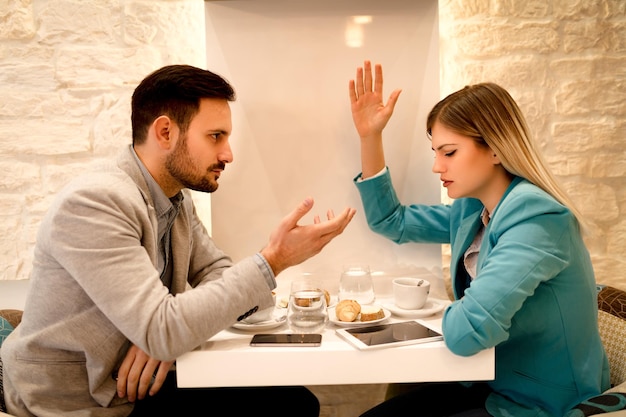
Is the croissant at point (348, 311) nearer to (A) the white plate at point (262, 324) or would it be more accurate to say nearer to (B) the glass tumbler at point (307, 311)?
(B) the glass tumbler at point (307, 311)

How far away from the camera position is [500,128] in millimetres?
1463

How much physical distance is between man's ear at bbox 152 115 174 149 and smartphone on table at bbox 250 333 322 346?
0.59m

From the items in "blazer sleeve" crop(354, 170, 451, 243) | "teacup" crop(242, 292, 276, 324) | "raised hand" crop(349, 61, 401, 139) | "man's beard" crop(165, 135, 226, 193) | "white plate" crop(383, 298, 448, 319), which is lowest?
"white plate" crop(383, 298, 448, 319)

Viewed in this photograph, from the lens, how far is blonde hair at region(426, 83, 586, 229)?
1.41 metres

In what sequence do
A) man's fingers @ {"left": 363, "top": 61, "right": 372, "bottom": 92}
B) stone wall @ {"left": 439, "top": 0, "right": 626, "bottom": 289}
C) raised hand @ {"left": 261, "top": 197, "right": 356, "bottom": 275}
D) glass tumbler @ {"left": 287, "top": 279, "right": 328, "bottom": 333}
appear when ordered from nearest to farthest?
raised hand @ {"left": 261, "top": 197, "right": 356, "bottom": 275} → glass tumbler @ {"left": 287, "top": 279, "right": 328, "bottom": 333} → man's fingers @ {"left": 363, "top": 61, "right": 372, "bottom": 92} → stone wall @ {"left": 439, "top": 0, "right": 626, "bottom": 289}

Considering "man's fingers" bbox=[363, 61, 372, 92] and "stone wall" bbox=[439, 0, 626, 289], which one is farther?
"stone wall" bbox=[439, 0, 626, 289]

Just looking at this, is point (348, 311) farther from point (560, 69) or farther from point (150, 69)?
point (560, 69)

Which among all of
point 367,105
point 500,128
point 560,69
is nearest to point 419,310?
point 500,128

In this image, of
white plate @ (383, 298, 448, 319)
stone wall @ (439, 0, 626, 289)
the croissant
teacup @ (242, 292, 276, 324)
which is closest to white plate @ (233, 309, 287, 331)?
teacup @ (242, 292, 276, 324)

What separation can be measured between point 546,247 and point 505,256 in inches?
4.3

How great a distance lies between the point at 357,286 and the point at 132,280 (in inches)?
28.0

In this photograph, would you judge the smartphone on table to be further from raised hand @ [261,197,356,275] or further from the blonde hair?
the blonde hair

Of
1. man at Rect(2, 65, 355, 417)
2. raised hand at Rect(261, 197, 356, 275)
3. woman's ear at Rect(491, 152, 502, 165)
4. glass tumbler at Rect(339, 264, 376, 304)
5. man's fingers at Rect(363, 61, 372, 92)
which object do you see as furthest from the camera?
man's fingers at Rect(363, 61, 372, 92)

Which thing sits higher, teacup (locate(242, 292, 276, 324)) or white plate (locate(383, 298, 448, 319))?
teacup (locate(242, 292, 276, 324))
